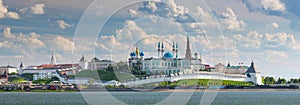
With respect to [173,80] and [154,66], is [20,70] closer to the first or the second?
[154,66]

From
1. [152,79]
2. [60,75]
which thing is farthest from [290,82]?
[60,75]

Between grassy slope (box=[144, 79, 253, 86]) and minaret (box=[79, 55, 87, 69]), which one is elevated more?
minaret (box=[79, 55, 87, 69])

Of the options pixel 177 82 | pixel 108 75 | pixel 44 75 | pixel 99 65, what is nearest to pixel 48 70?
pixel 44 75

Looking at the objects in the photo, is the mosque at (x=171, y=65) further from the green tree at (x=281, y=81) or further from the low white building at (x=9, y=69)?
the low white building at (x=9, y=69)

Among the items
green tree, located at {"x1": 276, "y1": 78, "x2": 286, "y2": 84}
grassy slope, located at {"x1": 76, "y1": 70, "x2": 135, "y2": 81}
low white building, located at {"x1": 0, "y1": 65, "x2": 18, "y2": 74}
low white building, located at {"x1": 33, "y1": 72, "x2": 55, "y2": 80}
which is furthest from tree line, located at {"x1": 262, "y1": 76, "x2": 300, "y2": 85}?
low white building, located at {"x1": 0, "y1": 65, "x2": 18, "y2": 74}

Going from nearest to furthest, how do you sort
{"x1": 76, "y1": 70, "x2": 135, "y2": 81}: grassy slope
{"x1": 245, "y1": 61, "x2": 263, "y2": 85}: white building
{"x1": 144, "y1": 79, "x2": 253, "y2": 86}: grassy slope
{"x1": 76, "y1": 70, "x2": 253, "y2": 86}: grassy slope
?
{"x1": 144, "y1": 79, "x2": 253, "y2": 86}: grassy slope < {"x1": 76, "y1": 70, "x2": 253, "y2": 86}: grassy slope < {"x1": 76, "y1": 70, "x2": 135, "y2": 81}: grassy slope < {"x1": 245, "y1": 61, "x2": 263, "y2": 85}: white building

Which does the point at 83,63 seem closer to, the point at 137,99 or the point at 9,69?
the point at 9,69

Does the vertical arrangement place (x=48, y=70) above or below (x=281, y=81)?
above

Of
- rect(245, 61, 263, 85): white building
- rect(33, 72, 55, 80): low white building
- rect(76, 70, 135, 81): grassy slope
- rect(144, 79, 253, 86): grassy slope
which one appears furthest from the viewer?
rect(33, 72, 55, 80): low white building

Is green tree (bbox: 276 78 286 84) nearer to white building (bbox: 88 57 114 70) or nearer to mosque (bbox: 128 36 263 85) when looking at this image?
mosque (bbox: 128 36 263 85)

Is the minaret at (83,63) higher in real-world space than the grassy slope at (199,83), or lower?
higher

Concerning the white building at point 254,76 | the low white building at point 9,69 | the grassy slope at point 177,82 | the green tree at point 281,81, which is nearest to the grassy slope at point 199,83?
the grassy slope at point 177,82

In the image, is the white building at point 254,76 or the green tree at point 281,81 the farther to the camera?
the green tree at point 281,81
